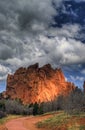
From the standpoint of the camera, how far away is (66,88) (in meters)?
195

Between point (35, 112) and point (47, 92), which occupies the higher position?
point (47, 92)

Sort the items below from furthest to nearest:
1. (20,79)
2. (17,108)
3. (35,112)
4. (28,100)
Result: 1. (20,79)
2. (28,100)
3. (17,108)
4. (35,112)

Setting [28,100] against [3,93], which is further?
[3,93]

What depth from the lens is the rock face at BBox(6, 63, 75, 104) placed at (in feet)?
551

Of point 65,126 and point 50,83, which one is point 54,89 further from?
point 65,126

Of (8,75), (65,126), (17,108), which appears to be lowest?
(65,126)

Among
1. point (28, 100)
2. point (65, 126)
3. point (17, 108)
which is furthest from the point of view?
point (28, 100)

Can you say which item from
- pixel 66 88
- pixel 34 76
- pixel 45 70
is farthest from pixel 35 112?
pixel 66 88

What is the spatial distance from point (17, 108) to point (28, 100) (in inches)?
2142

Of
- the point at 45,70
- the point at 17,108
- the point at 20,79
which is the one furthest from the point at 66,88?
the point at 17,108

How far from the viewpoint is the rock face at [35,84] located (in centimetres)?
16788

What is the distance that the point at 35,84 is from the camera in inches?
6668

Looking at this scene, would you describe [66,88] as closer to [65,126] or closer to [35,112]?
[35,112]

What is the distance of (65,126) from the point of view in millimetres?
37469
